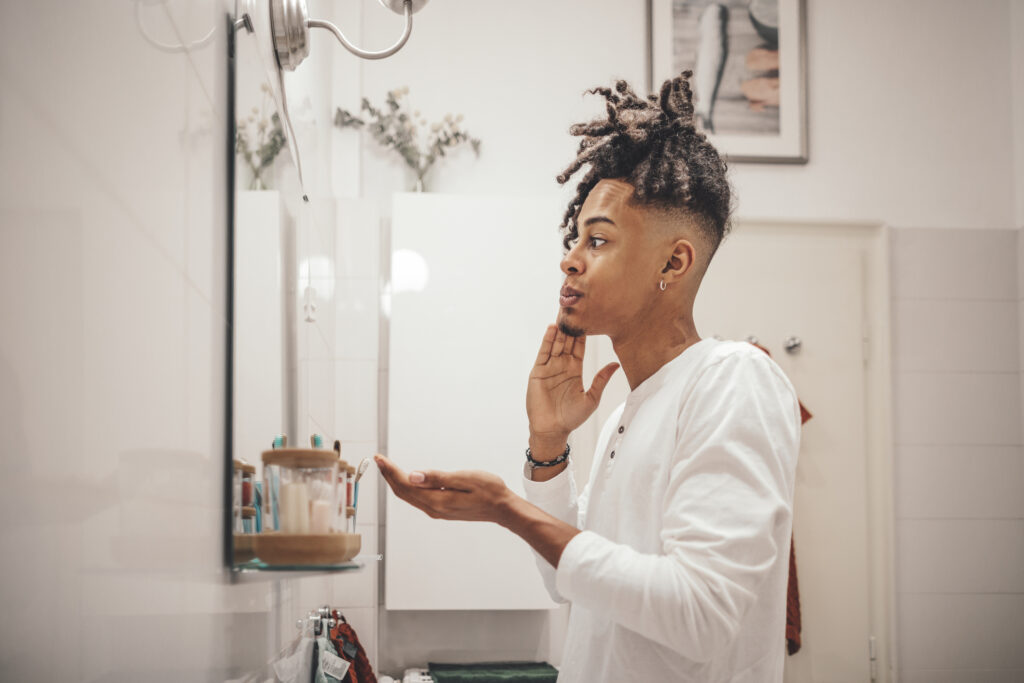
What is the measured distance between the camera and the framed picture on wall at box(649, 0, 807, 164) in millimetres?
3400

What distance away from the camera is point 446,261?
9.61ft

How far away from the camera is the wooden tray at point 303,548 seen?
0.97 metres

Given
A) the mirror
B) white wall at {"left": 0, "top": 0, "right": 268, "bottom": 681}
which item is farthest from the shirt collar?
white wall at {"left": 0, "top": 0, "right": 268, "bottom": 681}

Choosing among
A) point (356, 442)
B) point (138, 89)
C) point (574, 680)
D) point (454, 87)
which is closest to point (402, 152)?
point (454, 87)

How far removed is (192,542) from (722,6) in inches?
121

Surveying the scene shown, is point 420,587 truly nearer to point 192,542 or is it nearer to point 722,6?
point 192,542

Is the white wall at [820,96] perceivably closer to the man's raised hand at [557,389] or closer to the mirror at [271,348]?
the mirror at [271,348]

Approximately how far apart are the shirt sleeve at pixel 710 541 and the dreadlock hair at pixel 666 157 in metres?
0.29

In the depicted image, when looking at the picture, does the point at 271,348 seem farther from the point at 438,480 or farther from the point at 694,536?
the point at 694,536

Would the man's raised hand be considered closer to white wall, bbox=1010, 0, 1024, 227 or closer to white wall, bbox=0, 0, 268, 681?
white wall, bbox=0, 0, 268, 681

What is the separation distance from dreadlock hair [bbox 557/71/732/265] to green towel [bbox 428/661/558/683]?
1.70 metres

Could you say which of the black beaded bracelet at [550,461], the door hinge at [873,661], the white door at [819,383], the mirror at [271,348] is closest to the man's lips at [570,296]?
the black beaded bracelet at [550,461]

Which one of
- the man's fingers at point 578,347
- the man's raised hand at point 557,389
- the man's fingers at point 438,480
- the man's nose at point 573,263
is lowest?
the man's fingers at point 438,480

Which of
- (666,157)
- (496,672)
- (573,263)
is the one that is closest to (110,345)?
(573,263)
